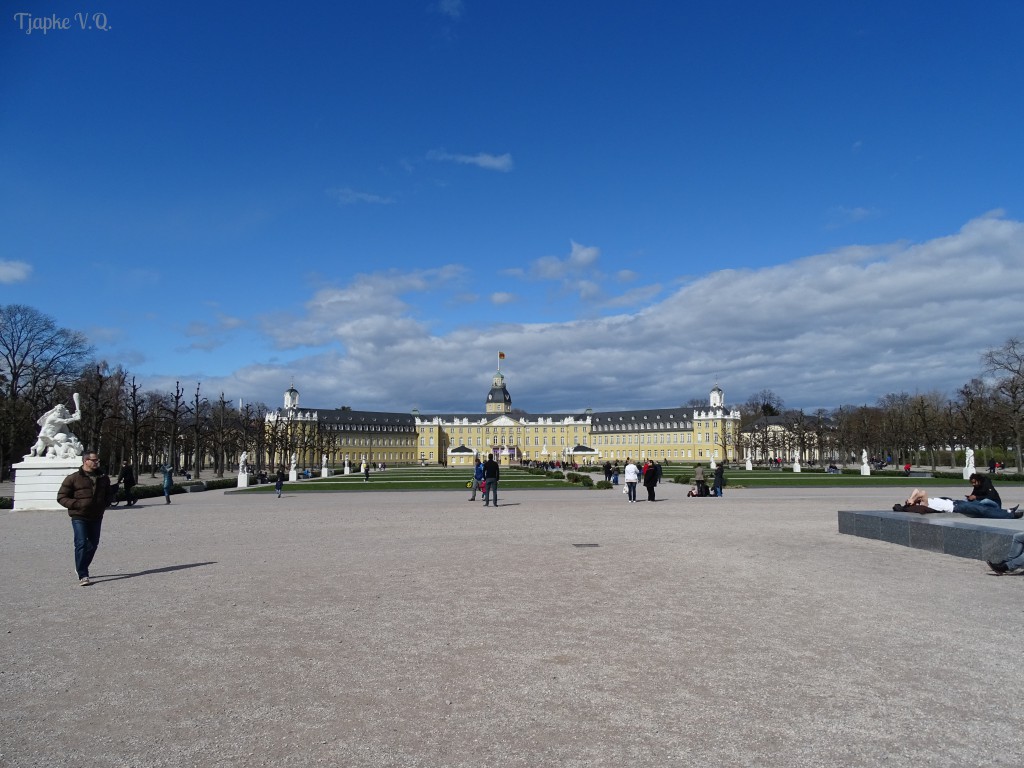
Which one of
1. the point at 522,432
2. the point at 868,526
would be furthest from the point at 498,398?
the point at 868,526

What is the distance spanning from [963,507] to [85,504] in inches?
632

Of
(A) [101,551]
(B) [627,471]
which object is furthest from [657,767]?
(B) [627,471]

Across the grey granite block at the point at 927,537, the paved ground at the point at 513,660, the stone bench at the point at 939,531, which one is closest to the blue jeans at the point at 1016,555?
the stone bench at the point at 939,531

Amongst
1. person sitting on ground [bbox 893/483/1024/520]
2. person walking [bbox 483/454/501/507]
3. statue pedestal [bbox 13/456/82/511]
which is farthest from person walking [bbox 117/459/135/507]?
person sitting on ground [bbox 893/483/1024/520]

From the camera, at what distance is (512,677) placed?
6.12 m

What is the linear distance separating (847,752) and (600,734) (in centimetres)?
153

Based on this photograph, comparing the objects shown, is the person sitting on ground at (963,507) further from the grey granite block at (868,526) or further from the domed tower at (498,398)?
the domed tower at (498,398)

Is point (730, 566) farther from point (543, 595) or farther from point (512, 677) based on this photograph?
point (512, 677)

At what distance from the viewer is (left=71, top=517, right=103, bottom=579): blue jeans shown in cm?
1072

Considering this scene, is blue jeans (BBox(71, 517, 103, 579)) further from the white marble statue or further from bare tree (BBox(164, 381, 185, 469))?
bare tree (BBox(164, 381, 185, 469))

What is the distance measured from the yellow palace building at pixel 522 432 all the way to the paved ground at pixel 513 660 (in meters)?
145

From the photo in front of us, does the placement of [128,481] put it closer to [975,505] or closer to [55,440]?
[55,440]

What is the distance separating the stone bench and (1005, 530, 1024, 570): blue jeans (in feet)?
0.56

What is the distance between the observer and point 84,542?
1078 cm
